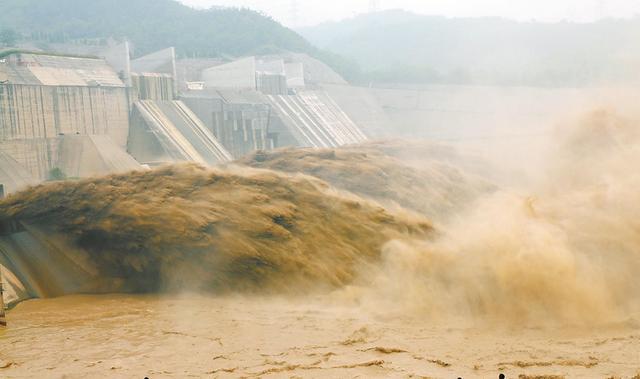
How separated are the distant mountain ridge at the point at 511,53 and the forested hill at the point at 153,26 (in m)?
14.3

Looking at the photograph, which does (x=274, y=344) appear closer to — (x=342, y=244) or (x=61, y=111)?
(x=342, y=244)

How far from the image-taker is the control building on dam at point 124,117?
2066 cm

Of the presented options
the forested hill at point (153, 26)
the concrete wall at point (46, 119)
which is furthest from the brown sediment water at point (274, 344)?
the forested hill at point (153, 26)

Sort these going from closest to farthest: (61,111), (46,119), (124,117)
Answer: (46,119)
(61,111)
(124,117)

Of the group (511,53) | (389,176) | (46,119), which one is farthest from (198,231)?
(511,53)

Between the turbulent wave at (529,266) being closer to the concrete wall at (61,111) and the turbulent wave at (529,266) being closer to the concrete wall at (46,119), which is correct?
the concrete wall at (46,119)

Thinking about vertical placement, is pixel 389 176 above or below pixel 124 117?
below

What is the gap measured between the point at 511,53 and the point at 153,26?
44218mm

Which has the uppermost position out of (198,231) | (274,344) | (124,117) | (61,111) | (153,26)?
(153,26)

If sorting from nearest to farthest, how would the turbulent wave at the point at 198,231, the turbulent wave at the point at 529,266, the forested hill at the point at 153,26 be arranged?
the turbulent wave at the point at 529,266
the turbulent wave at the point at 198,231
the forested hill at the point at 153,26

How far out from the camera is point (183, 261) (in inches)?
307

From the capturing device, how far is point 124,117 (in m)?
25.2

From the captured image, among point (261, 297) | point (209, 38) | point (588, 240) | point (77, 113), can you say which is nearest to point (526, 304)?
point (588, 240)

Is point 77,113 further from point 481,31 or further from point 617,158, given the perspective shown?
point 481,31
